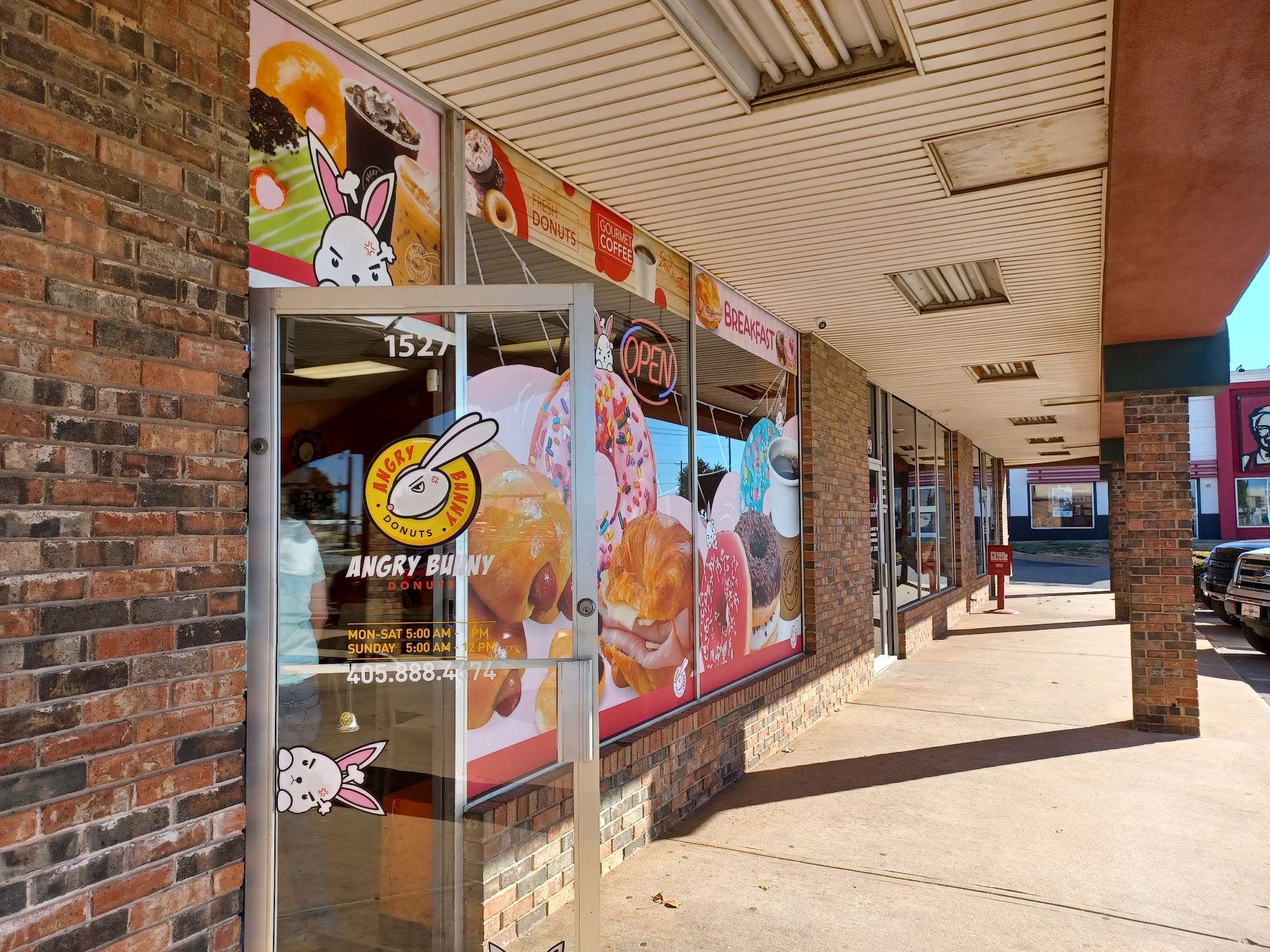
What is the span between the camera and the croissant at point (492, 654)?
8.60 ft

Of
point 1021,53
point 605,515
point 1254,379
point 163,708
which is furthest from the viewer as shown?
point 1254,379

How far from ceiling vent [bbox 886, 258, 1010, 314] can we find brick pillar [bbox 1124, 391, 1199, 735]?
66.0 inches

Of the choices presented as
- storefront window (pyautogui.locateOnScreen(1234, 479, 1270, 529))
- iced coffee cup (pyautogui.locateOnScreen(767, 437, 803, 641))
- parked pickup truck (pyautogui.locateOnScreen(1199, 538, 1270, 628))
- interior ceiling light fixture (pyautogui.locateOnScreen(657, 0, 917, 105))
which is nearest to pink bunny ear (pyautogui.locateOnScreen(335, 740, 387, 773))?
interior ceiling light fixture (pyautogui.locateOnScreen(657, 0, 917, 105))

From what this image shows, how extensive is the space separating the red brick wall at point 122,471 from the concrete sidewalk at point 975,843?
132 centimetres

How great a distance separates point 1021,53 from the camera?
329 cm

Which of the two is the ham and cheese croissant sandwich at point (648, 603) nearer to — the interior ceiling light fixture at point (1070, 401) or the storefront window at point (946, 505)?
the interior ceiling light fixture at point (1070, 401)

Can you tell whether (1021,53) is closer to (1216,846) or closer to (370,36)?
(370,36)

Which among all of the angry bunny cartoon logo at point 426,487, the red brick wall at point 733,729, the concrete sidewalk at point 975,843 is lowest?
the concrete sidewalk at point 975,843

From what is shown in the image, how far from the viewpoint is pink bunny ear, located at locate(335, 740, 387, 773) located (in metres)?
2.55

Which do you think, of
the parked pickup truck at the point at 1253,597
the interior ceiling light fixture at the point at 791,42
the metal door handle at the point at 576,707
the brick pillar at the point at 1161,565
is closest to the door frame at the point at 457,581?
the metal door handle at the point at 576,707

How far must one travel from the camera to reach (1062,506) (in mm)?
34875

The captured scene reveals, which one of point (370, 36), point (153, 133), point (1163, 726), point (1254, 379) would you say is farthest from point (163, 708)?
point (1254, 379)

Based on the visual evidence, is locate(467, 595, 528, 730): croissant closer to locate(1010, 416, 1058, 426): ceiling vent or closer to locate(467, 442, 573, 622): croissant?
locate(467, 442, 573, 622): croissant

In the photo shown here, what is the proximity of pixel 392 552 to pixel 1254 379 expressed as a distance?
106 ft
